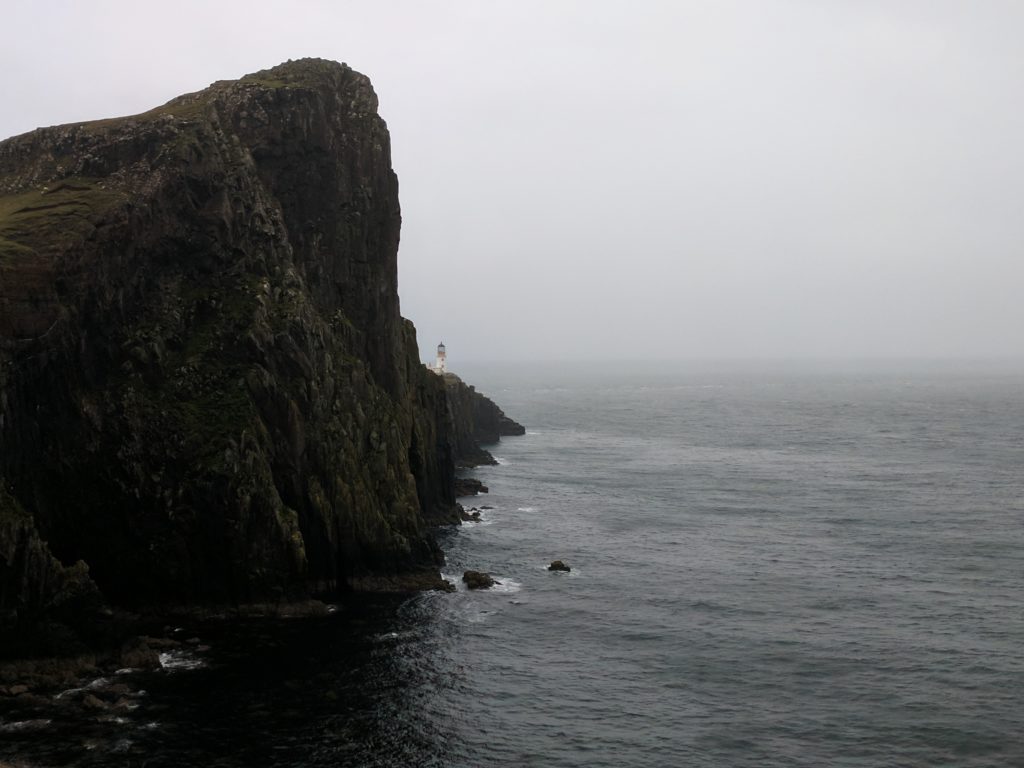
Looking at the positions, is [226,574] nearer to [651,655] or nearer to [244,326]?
[244,326]

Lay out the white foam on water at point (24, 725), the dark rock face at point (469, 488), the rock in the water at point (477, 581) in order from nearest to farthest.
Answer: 1. the white foam on water at point (24, 725)
2. the rock in the water at point (477, 581)
3. the dark rock face at point (469, 488)

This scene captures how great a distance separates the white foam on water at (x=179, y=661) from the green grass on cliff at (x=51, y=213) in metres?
27.4

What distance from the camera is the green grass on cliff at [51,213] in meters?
63.0

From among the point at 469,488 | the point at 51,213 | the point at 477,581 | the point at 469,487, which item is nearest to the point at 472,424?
the point at 469,487

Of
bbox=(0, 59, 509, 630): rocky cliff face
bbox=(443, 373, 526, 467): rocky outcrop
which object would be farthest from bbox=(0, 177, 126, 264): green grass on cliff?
bbox=(443, 373, 526, 467): rocky outcrop

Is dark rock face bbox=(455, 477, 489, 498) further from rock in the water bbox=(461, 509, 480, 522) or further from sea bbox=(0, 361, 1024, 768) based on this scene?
sea bbox=(0, 361, 1024, 768)

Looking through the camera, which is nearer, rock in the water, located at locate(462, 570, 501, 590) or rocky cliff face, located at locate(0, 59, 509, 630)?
rocky cliff face, located at locate(0, 59, 509, 630)

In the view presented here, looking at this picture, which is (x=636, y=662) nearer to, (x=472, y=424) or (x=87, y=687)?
(x=87, y=687)

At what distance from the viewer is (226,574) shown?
63531 millimetres

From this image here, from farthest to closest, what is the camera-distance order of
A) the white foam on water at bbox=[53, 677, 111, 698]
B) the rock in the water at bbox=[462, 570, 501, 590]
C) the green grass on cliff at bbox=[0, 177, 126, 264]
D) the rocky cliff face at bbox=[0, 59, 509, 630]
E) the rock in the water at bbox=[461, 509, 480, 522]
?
the rock in the water at bbox=[461, 509, 480, 522] → the rock in the water at bbox=[462, 570, 501, 590] → the green grass on cliff at bbox=[0, 177, 126, 264] → the rocky cliff face at bbox=[0, 59, 509, 630] → the white foam on water at bbox=[53, 677, 111, 698]

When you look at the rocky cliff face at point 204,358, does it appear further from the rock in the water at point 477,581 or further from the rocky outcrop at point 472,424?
the rocky outcrop at point 472,424

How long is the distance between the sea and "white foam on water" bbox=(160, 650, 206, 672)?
192mm

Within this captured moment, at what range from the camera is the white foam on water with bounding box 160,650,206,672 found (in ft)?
176

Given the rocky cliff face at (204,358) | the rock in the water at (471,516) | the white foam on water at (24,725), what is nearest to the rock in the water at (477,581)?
the rocky cliff face at (204,358)
